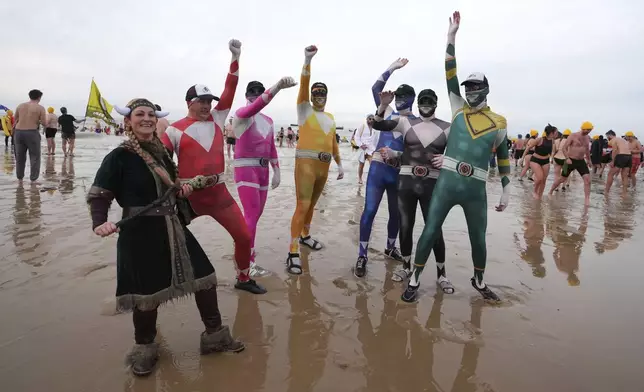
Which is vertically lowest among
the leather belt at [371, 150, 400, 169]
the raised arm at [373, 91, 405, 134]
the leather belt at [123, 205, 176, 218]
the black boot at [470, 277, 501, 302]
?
the black boot at [470, 277, 501, 302]

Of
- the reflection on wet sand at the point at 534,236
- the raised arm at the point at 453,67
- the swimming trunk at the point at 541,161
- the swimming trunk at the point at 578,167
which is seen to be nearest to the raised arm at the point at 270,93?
the raised arm at the point at 453,67

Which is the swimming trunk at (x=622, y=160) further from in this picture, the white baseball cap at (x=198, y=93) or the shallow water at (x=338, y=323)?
the white baseball cap at (x=198, y=93)

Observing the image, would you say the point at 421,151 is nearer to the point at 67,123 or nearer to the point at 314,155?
the point at 314,155

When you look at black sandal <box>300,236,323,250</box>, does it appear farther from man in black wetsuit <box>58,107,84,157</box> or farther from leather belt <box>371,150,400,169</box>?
man in black wetsuit <box>58,107,84,157</box>

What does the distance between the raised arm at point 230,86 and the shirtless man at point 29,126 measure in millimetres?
7771

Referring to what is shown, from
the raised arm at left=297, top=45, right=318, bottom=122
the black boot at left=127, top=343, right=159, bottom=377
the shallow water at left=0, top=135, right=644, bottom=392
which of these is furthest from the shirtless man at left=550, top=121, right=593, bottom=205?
the black boot at left=127, top=343, right=159, bottom=377

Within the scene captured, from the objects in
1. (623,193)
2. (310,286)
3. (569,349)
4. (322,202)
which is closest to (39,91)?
(322,202)

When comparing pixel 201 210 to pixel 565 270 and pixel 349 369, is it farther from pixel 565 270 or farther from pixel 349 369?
pixel 565 270

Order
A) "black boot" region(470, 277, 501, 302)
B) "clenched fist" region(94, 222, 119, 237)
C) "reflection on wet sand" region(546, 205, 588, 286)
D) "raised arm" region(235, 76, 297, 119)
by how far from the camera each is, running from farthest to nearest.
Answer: "reflection on wet sand" region(546, 205, 588, 286) < "black boot" region(470, 277, 501, 302) < "raised arm" region(235, 76, 297, 119) < "clenched fist" region(94, 222, 119, 237)

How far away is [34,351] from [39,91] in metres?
8.52

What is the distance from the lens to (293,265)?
180 inches

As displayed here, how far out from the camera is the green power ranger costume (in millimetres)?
3754

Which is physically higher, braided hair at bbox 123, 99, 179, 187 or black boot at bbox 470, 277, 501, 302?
braided hair at bbox 123, 99, 179, 187

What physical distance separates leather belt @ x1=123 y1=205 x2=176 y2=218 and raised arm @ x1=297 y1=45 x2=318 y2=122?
2282 mm
